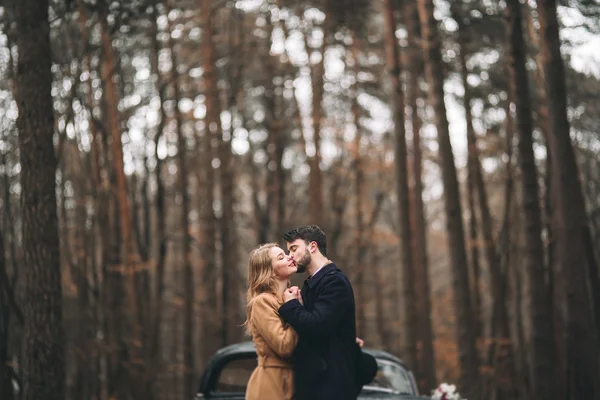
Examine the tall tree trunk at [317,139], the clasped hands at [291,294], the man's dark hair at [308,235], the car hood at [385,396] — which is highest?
the tall tree trunk at [317,139]

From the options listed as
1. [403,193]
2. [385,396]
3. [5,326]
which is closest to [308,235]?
[385,396]

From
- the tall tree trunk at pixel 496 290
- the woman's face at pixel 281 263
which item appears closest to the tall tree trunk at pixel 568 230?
the tall tree trunk at pixel 496 290

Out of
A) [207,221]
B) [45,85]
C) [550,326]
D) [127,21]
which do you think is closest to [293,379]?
[45,85]

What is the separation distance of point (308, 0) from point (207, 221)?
7.02 metres

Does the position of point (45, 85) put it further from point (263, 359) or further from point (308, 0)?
point (308, 0)

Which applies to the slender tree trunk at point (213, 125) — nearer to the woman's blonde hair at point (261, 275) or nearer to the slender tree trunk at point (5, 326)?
the slender tree trunk at point (5, 326)

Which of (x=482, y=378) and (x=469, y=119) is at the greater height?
(x=469, y=119)

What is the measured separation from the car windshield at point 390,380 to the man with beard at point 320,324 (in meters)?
2.35

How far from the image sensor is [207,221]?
18031 millimetres

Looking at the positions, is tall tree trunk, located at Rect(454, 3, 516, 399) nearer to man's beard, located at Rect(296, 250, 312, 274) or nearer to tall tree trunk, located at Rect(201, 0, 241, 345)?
tall tree trunk, located at Rect(201, 0, 241, 345)

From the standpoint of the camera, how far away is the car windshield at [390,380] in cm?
789

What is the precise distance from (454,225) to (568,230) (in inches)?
108

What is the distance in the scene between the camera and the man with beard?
5262 millimetres

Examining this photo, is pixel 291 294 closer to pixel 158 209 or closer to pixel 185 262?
pixel 185 262
